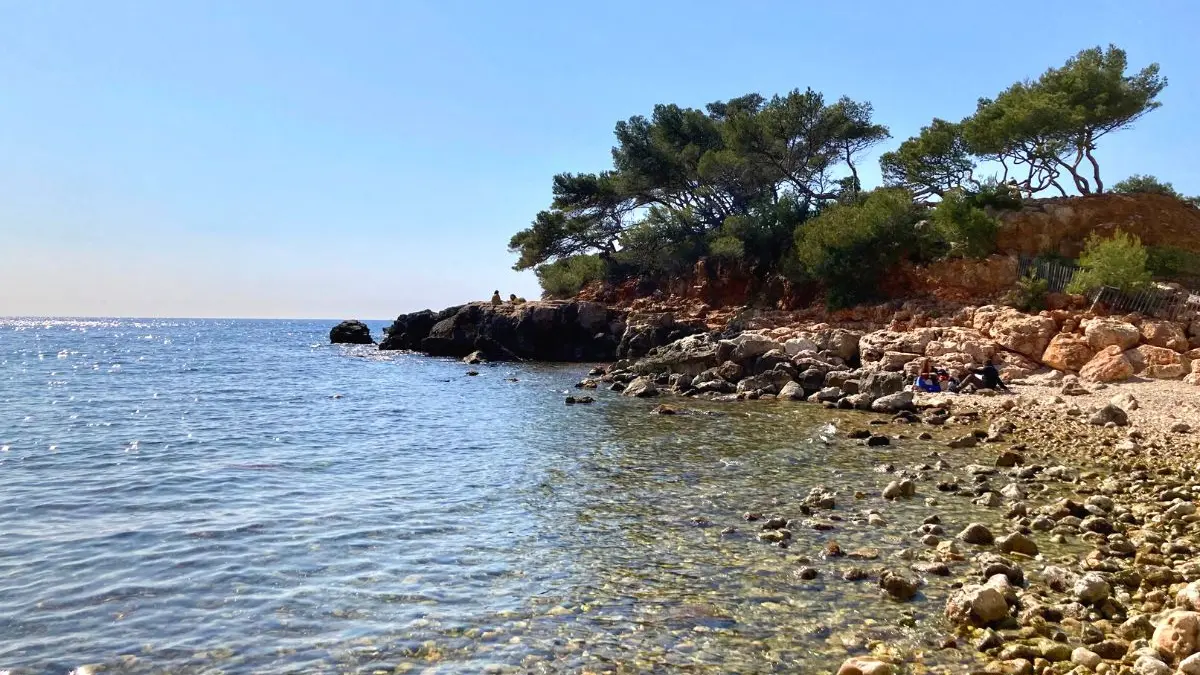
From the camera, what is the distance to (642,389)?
108ft

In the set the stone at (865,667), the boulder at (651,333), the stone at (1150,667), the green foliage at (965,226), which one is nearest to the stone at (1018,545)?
the stone at (1150,667)

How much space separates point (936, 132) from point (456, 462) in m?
40.9

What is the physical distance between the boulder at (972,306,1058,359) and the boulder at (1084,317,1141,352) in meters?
1.81

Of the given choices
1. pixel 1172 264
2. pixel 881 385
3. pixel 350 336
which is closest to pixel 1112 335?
pixel 881 385

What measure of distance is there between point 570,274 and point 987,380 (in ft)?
126

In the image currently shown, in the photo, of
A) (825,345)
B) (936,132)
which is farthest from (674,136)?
(825,345)

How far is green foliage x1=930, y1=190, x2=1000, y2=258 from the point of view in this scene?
40.2 meters

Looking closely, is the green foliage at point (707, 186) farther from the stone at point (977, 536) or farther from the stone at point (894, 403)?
the stone at point (977, 536)

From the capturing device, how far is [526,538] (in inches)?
460

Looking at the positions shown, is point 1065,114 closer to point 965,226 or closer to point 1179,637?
point 965,226

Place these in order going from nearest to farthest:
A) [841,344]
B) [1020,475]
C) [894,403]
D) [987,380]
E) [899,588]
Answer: [899,588]
[1020,475]
[894,403]
[987,380]
[841,344]

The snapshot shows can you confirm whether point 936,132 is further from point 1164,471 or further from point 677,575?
point 677,575

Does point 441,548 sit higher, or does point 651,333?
point 651,333

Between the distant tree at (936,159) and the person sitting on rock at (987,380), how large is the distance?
21220mm
